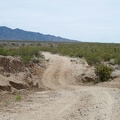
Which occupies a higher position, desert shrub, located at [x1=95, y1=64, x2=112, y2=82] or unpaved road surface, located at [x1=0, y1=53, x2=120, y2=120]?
desert shrub, located at [x1=95, y1=64, x2=112, y2=82]

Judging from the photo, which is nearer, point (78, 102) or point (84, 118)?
point (84, 118)

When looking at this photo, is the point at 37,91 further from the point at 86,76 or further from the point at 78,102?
the point at 86,76

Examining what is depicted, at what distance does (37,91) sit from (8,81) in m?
2.25

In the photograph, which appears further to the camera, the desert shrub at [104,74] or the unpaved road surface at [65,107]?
the desert shrub at [104,74]

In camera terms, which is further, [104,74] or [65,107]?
[104,74]

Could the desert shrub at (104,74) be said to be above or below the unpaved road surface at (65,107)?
above

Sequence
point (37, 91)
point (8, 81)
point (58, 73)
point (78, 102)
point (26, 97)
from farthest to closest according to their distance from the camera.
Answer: point (58, 73), point (37, 91), point (8, 81), point (26, 97), point (78, 102)

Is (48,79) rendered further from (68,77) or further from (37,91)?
(37,91)

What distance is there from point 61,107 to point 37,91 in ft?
21.3

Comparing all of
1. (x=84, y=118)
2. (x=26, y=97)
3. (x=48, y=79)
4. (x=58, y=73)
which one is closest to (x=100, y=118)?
(x=84, y=118)

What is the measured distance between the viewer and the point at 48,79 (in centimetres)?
2559

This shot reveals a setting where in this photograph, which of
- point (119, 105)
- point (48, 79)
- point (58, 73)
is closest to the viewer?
point (119, 105)

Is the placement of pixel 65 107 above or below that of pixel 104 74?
below

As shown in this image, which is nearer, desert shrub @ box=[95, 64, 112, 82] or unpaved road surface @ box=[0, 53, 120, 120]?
unpaved road surface @ box=[0, 53, 120, 120]
